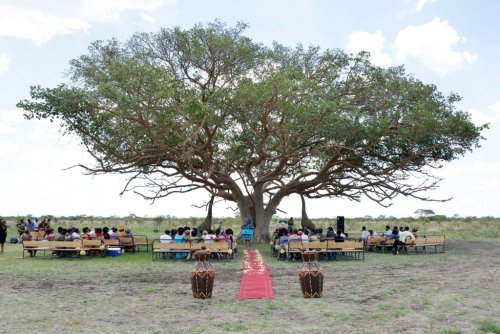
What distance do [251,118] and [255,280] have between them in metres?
10.4

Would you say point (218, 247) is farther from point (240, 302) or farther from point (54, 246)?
point (240, 302)

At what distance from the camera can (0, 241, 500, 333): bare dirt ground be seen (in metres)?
9.02

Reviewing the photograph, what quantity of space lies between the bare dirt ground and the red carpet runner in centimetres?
25

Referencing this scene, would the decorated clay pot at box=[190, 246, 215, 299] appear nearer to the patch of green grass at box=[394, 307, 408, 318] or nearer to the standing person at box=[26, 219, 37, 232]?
the patch of green grass at box=[394, 307, 408, 318]

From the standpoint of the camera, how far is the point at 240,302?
11.2m

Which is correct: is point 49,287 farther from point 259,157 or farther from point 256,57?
point 256,57

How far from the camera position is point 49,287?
44.4 feet

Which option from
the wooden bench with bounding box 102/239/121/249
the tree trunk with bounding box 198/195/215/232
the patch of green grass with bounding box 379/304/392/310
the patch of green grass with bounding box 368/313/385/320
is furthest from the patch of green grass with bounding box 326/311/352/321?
the tree trunk with bounding box 198/195/215/232

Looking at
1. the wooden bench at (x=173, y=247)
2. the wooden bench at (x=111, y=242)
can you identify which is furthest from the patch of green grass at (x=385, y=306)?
the wooden bench at (x=111, y=242)

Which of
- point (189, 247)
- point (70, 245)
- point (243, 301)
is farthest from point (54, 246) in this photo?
point (243, 301)

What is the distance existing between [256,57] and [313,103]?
641cm

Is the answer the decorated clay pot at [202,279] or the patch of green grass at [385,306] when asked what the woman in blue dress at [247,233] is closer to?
the decorated clay pot at [202,279]

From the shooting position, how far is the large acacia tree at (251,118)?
22.0 meters

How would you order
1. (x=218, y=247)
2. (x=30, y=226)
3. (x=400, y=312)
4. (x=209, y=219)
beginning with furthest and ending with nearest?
1. (x=209, y=219)
2. (x=30, y=226)
3. (x=218, y=247)
4. (x=400, y=312)
